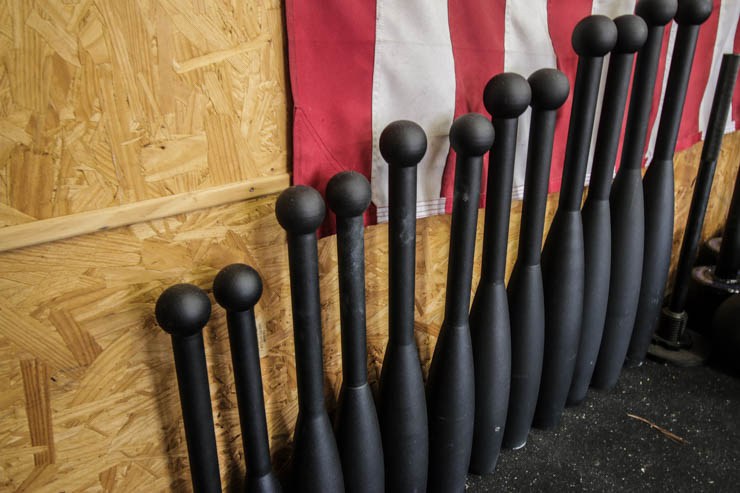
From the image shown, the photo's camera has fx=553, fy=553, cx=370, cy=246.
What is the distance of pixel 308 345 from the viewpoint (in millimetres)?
851

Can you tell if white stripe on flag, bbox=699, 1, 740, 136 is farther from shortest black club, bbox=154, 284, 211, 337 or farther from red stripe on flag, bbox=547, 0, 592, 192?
shortest black club, bbox=154, 284, 211, 337

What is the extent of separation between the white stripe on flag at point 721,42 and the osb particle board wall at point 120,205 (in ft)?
3.99

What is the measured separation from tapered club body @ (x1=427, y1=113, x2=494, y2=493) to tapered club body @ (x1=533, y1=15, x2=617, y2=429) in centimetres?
24

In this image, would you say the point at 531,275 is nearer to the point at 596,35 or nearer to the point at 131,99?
the point at 596,35

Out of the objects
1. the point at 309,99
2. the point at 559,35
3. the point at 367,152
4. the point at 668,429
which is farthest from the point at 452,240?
the point at 668,429

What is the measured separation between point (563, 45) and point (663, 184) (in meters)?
0.40

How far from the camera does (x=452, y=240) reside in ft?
3.10

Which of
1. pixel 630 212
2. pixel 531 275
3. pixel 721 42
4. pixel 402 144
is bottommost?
pixel 531 275

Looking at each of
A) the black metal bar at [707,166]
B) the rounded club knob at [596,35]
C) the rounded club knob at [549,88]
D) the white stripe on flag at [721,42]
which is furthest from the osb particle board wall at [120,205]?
the white stripe on flag at [721,42]

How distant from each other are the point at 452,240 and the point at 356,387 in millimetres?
298

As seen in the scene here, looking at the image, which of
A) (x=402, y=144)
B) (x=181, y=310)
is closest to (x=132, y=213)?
(x=181, y=310)

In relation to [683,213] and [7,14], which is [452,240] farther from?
[683,213]

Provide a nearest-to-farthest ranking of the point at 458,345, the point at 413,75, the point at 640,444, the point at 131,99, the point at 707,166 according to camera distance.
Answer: the point at 131,99 < the point at 413,75 < the point at 458,345 < the point at 640,444 < the point at 707,166

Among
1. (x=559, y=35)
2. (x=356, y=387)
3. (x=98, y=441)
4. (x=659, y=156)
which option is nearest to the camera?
(x=98, y=441)
